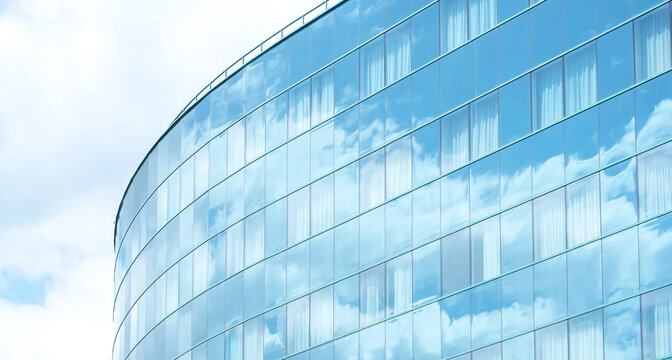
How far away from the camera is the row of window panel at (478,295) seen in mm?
40781

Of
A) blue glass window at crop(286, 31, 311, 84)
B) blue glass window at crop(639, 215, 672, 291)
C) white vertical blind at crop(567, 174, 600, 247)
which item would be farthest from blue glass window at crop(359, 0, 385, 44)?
blue glass window at crop(639, 215, 672, 291)

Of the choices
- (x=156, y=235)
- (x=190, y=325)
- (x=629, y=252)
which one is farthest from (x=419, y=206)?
(x=156, y=235)

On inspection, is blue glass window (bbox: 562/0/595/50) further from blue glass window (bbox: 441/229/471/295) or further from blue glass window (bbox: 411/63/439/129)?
blue glass window (bbox: 441/229/471/295)

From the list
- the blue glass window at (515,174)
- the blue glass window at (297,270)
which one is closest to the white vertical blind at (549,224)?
the blue glass window at (515,174)

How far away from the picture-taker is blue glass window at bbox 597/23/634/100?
42812 millimetres

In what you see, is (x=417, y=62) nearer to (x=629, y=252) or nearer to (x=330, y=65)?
(x=330, y=65)

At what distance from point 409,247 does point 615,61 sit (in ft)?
34.0

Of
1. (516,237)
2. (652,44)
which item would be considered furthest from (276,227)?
Answer: (652,44)

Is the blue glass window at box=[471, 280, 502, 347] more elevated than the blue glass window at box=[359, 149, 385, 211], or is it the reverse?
the blue glass window at box=[359, 149, 385, 211]

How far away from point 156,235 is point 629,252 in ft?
98.4

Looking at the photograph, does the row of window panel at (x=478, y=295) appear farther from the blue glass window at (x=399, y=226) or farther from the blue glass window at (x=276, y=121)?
the blue glass window at (x=276, y=121)

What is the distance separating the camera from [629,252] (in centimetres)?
4119

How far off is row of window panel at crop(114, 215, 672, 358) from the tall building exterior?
0.24 feet

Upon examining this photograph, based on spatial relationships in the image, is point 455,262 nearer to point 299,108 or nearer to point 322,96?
point 322,96
